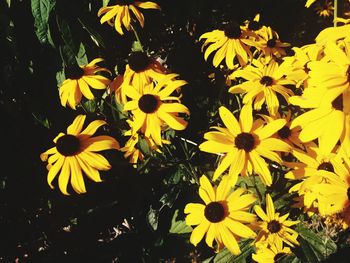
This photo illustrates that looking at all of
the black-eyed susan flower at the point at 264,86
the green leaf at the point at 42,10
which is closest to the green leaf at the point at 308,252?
the black-eyed susan flower at the point at 264,86

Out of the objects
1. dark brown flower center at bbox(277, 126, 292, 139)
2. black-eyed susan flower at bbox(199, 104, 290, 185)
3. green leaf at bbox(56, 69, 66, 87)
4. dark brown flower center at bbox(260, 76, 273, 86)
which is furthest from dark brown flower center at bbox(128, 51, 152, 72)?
dark brown flower center at bbox(277, 126, 292, 139)

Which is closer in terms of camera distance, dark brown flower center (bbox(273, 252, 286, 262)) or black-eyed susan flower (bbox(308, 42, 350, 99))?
black-eyed susan flower (bbox(308, 42, 350, 99))

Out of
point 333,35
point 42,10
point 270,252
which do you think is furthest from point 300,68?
point 42,10

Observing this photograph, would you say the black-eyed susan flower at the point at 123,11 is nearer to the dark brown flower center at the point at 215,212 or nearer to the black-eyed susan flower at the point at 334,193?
the dark brown flower center at the point at 215,212

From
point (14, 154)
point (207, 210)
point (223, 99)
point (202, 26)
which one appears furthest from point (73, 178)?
point (202, 26)

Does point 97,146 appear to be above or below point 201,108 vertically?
above

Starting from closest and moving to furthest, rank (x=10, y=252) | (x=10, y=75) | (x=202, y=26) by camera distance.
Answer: (x=10, y=75) < (x=10, y=252) < (x=202, y=26)

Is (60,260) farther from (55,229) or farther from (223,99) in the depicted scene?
(223,99)

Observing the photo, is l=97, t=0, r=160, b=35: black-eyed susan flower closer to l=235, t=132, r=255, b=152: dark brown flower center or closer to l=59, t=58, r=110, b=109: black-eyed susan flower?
l=59, t=58, r=110, b=109: black-eyed susan flower
